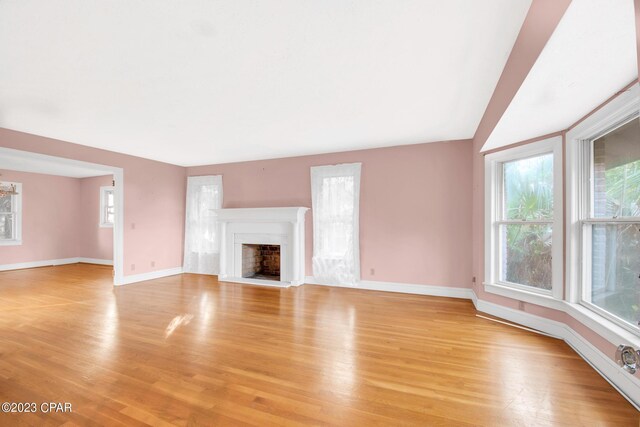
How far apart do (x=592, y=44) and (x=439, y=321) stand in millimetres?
2830

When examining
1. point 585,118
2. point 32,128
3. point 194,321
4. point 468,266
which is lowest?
point 194,321

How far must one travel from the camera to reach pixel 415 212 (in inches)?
182

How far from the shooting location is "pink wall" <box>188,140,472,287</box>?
440 centimetres

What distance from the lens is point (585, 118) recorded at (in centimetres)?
242

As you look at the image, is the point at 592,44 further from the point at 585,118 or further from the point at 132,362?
the point at 132,362

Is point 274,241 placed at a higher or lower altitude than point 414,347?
higher

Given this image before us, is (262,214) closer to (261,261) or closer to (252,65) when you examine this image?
(261,261)

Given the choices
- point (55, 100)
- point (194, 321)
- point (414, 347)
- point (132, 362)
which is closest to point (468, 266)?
point (414, 347)

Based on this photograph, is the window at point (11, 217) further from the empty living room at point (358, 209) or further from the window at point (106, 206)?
the empty living room at point (358, 209)

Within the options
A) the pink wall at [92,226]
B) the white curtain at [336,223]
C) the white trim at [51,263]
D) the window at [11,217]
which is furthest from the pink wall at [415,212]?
the window at [11,217]

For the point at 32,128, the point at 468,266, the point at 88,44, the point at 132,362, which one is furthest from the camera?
the point at 468,266

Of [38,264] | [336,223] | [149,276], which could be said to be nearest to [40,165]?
[38,264]

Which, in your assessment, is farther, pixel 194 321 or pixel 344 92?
pixel 194 321

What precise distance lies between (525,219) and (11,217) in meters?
10.3
